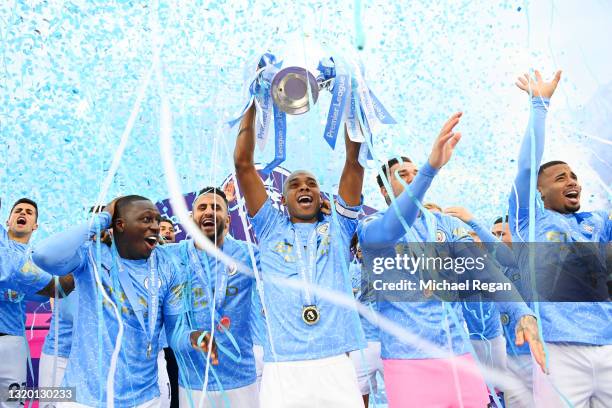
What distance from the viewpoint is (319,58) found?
2051 millimetres

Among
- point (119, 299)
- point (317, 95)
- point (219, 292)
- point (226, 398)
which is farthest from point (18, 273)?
point (317, 95)

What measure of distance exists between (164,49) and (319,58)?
4.59 ft

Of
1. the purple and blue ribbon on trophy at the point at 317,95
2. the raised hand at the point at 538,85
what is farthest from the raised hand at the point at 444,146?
the raised hand at the point at 538,85

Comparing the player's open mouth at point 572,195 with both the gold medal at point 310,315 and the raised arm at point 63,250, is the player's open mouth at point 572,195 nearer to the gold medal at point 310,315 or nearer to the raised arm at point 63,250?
the gold medal at point 310,315

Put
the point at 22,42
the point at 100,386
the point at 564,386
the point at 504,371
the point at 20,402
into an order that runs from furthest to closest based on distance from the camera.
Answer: the point at 504,371 → the point at 22,42 → the point at 20,402 → the point at 564,386 → the point at 100,386

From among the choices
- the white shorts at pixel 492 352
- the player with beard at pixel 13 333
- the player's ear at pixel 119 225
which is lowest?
the white shorts at pixel 492 352

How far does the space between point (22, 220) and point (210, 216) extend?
1.28m

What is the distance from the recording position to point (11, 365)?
2.93 meters

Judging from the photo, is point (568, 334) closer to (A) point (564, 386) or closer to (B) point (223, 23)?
(A) point (564, 386)

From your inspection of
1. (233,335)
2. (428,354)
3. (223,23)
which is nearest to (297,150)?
(223,23)

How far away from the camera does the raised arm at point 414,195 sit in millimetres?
1970

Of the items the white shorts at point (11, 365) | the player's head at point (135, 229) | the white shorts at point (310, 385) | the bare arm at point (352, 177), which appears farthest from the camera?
the white shorts at point (11, 365)

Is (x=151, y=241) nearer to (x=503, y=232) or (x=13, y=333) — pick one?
(x=13, y=333)

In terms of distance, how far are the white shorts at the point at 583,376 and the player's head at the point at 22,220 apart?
278cm
